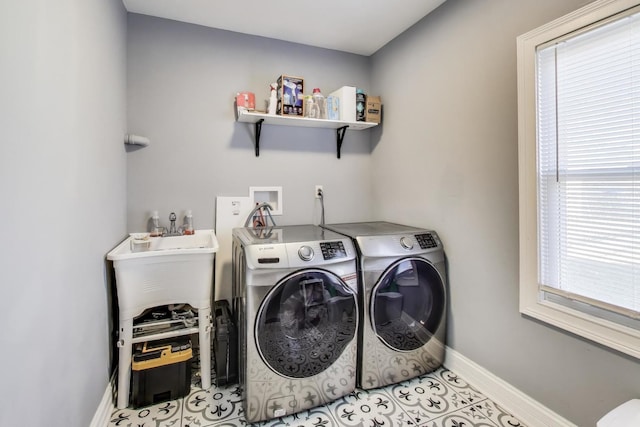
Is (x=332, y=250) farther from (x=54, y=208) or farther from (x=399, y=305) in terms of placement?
(x=54, y=208)

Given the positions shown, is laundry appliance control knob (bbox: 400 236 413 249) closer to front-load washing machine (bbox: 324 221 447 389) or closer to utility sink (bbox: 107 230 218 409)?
front-load washing machine (bbox: 324 221 447 389)

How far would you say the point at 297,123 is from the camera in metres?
2.32

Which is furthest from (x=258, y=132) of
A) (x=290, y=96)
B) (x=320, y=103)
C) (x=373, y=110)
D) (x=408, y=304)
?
(x=408, y=304)

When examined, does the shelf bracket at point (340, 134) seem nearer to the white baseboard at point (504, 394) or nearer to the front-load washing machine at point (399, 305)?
the front-load washing machine at point (399, 305)

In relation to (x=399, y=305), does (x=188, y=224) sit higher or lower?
higher

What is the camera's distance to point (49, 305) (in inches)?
36.5

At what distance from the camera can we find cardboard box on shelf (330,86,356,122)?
230 cm

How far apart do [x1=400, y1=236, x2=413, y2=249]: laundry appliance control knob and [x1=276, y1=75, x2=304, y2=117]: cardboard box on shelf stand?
115 centimetres

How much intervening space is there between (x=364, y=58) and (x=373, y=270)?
1.93 metres

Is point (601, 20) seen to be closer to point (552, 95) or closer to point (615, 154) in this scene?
point (552, 95)

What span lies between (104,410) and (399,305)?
1.57 metres

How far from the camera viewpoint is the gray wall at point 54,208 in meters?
0.74

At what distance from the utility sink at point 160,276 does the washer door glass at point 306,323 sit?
0.47 m

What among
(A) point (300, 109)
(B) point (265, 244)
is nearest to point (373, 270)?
(B) point (265, 244)
